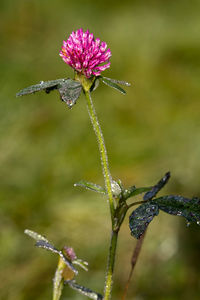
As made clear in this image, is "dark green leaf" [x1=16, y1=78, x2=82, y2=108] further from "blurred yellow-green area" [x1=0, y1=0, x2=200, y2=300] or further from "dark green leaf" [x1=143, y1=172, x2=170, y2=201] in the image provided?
"blurred yellow-green area" [x1=0, y1=0, x2=200, y2=300]

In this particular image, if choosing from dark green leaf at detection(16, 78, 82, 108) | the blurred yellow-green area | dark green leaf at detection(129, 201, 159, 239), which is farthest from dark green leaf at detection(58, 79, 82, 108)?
the blurred yellow-green area

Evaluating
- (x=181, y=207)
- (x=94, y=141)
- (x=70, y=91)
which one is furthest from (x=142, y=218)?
(x=94, y=141)

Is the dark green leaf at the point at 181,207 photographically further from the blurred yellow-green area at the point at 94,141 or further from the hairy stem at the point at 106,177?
the blurred yellow-green area at the point at 94,141

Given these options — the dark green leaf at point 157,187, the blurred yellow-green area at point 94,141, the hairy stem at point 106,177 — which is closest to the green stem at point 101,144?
the hairy stem at point 106,177

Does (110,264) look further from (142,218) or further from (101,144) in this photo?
(101,144)

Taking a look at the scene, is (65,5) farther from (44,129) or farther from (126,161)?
(126,161)

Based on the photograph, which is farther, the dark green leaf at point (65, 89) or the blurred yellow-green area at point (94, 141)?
the blurred yellow-green area at point (94, 141)

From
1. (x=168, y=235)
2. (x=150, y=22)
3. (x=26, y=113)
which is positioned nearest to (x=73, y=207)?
(x=168, y=235)
